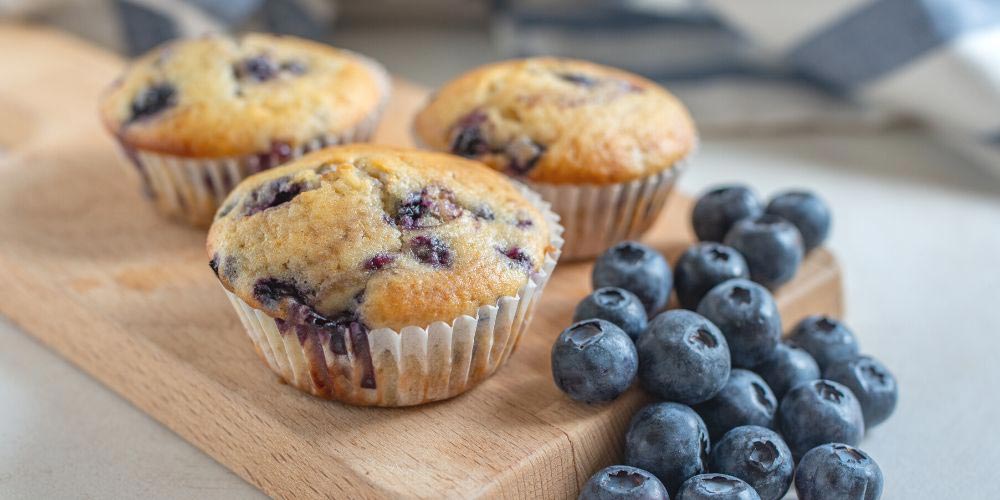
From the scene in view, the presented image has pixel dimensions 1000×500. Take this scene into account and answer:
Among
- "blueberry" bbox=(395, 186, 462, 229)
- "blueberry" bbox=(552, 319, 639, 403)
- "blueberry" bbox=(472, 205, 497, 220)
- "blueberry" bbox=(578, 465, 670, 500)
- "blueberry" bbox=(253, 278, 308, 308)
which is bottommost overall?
"blueberry" bbox=(578, 465, 670, 500)

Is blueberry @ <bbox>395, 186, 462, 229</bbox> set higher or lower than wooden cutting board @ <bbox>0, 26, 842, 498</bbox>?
higher

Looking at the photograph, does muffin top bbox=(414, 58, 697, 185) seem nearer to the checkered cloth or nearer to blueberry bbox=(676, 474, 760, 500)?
blueberry bbox=(676, 474, 760, 500)

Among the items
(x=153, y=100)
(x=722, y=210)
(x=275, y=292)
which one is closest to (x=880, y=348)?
(x=722, y=210)

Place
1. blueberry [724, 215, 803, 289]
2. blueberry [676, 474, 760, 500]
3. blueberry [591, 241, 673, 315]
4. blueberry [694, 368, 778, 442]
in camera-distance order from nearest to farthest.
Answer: blueberry [676, 474, 760, 500] < blueberry [694, 368, 778, 442] < blueberry [591, 241, 673, 315] < blueberry [724, 215, 803, 289]

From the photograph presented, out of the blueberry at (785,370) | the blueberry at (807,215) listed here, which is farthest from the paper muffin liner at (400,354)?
the blueberry at (807,215)

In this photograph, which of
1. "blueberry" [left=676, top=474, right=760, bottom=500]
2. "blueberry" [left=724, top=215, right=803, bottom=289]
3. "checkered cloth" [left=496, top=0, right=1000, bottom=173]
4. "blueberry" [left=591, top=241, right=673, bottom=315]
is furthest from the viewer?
"checkered cloth" [left=496, top=0, right=1000, bottom=173]

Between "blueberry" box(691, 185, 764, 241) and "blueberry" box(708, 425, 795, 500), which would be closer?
"blueberry" box(708, 425, 795, 500)

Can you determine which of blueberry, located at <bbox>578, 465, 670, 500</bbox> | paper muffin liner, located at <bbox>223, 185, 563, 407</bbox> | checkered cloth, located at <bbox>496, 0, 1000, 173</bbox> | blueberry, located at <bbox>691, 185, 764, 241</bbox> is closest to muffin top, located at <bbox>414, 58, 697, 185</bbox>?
blueberry, located at <bbox>691, 185, 764, 241</bbox>

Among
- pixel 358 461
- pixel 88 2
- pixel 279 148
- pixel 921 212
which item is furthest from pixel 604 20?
pixel 358 461
